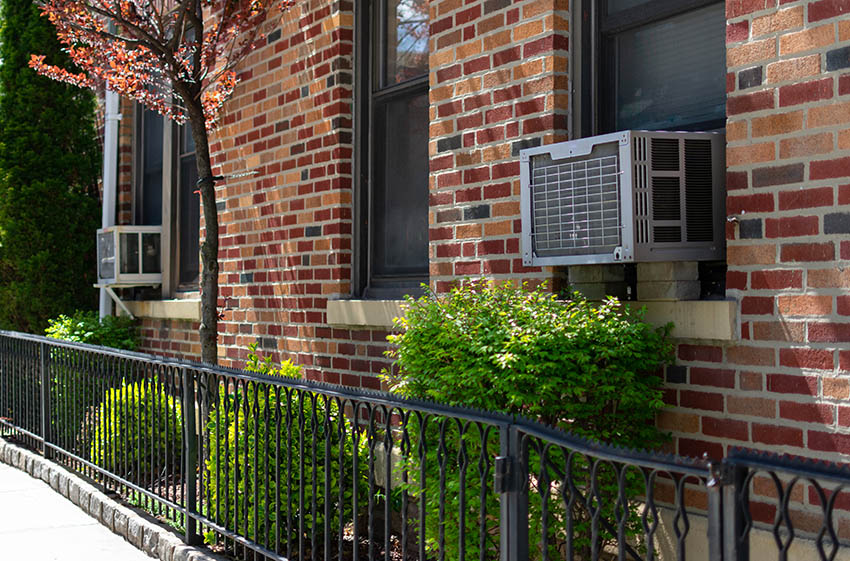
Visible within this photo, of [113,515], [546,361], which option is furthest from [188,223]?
[546,361]

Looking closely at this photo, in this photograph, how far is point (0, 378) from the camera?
9.30 meters

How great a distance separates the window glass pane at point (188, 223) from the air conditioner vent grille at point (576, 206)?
5424 millimetres

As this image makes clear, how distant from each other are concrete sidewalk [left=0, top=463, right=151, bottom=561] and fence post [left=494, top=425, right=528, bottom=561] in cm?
314

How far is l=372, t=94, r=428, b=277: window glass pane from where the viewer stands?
6.13m

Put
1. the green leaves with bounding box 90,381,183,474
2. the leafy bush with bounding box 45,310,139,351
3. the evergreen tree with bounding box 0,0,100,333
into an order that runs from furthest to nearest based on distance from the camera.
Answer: the evergreen tree with bounding box 0,0,100,333 → the leafy bush with bounding box 45,310,139,351 → the green leaves with bounding box 90,381,183,474

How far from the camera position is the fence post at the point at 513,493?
3.04 meters

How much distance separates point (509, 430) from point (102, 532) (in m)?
3.94

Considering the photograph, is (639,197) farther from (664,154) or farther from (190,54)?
(190,54)

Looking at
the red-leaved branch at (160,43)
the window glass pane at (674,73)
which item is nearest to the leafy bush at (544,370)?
the window glass pane at (674,73)

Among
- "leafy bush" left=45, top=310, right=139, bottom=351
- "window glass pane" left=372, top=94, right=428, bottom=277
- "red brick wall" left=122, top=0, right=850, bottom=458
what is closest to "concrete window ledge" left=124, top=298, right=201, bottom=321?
"leafy bush" left=45, top=310, right=139, bottom=351

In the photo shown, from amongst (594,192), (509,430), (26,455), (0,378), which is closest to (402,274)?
(594,192)

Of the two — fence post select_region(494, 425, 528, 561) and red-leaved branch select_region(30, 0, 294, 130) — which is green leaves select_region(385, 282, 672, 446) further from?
red-leaved branch select_region(30, 0, 294, 130)

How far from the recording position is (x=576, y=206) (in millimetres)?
4164

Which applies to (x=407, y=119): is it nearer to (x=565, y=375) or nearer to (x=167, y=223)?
(x=565, y=375)
